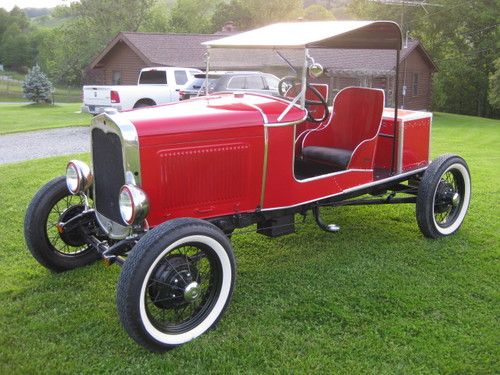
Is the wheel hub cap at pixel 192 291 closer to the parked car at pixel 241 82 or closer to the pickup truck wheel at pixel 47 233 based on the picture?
the pickup truck wheel at pixel 47 233

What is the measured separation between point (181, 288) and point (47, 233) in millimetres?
1522

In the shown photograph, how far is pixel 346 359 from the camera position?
319cm

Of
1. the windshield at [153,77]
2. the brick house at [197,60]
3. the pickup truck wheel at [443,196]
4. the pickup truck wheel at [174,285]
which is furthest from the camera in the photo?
the brick house at [197,60]

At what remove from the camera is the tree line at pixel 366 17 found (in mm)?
33500

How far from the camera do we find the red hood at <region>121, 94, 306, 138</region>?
358cm

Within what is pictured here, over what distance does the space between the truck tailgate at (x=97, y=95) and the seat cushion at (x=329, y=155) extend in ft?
37.6

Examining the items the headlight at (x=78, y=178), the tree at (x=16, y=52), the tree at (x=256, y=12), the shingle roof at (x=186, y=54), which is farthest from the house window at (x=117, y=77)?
the tree at (x=16, y=52)

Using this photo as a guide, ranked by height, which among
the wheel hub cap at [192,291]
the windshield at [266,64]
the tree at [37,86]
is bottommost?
the wheel hub cap at [192,291]

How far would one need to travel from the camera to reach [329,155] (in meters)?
4.82

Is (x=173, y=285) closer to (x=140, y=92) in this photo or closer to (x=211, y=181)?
(x=211, y=181)

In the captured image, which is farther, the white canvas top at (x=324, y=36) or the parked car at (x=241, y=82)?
the parked car at (x=241, y=82)

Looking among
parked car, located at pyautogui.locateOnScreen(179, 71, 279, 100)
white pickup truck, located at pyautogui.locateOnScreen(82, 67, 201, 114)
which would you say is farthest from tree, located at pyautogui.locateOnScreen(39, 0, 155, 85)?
parked car, located at pyautogui.locateOnScreen(179, 71, 279, 100)

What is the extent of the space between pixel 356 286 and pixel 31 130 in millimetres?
13312

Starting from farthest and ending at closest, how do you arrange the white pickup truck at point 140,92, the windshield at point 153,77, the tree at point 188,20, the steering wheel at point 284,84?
the tree at point 188,20 → the windshield at point 153,77 → the white pickup truck at point 140,92 → the steering wheel at point 284,84
